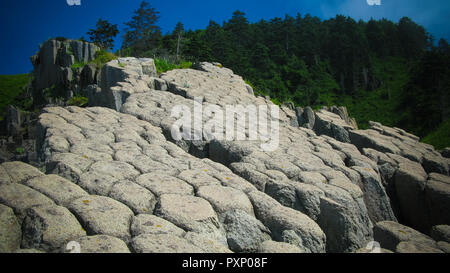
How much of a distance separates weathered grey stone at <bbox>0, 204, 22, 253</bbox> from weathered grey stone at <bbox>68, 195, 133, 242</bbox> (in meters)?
0.54

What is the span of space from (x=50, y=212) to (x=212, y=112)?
652cm

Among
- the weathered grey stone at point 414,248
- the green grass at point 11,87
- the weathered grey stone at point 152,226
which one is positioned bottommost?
the weathered grey stone at point 414,248

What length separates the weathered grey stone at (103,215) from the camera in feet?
8.97

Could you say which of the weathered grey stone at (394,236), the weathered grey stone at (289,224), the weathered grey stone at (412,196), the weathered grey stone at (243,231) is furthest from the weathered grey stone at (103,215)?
the weathered grey stone at (412,196)

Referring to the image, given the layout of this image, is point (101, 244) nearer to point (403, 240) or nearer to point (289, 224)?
point (289, 224)

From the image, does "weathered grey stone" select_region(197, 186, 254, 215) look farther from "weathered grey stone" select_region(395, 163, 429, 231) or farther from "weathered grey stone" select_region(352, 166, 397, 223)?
"weathered grey stone" select_region(395, 163, 429, 231)

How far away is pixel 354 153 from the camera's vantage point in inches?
312

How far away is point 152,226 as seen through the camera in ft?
9.62

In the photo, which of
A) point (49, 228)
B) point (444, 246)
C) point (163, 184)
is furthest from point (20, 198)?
point (444, 246)

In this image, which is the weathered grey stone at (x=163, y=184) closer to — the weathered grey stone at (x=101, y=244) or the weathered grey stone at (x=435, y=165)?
the weathered grey stone at (x=101, y=244)

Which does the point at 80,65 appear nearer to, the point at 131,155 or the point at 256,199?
the point at 131,155

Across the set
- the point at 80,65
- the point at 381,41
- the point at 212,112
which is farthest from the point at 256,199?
the point at 381,41

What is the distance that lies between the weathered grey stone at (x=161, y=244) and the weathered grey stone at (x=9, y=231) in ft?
3.74

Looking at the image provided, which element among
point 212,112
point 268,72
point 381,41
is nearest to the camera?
point 212,112
